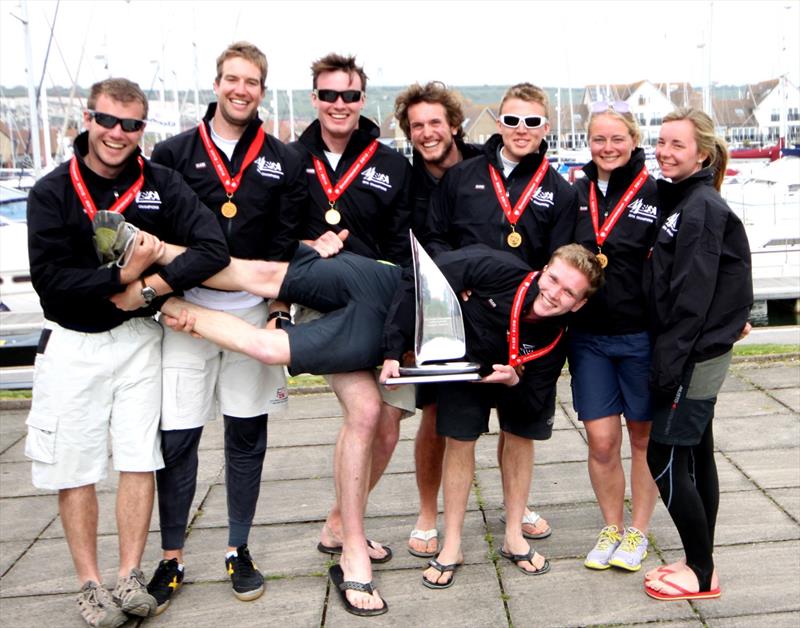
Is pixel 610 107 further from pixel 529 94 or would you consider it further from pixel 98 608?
pixel 98 608

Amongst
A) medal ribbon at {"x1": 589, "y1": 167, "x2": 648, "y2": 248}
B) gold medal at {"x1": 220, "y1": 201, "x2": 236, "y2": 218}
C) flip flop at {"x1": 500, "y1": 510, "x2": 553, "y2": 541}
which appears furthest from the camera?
flip flop at {"x1": 500, "y1": 510, "x2": 553, "y2": 541}

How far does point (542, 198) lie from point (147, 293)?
1758mm

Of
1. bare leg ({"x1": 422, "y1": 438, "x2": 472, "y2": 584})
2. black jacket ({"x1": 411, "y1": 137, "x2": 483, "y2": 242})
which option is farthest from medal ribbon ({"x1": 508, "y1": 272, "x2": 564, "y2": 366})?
black jacket ({"x1": 411, "y1": 137, "x2": 483, "y2": 242})

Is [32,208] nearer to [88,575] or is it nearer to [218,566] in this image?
[88,575]

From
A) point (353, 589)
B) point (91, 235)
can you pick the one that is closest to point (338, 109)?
point (91, 235)

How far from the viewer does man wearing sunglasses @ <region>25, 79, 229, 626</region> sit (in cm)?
374

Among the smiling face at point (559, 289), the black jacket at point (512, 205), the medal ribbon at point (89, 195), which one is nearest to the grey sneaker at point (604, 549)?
the smiling face at point (559, 289)

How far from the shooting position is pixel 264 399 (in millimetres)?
4289

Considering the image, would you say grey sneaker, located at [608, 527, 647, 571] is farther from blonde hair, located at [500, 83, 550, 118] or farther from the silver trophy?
blonde hair, located at [500, 83, 550, 118]

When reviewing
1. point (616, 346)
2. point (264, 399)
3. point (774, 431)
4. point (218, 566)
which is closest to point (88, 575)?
point (218, 566)

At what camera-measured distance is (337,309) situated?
413 centimetres

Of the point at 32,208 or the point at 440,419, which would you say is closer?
the point at 32,208

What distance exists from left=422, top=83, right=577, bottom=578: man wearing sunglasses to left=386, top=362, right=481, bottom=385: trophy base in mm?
324

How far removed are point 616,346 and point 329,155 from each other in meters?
1.58
